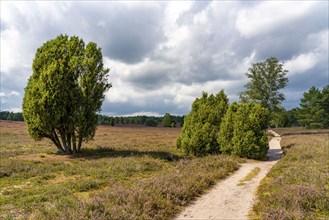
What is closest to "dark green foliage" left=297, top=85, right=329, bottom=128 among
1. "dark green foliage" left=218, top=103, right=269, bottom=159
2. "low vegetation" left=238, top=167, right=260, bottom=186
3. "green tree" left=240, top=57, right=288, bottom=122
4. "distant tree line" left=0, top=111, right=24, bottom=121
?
"green tree" left=240, top=57, right=288, bottom=122

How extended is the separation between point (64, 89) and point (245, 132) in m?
17.8

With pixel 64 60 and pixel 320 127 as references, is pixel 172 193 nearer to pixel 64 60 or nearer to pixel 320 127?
pixel 64 60

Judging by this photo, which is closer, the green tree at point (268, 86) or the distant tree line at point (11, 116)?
the green tree at point (268, 86)

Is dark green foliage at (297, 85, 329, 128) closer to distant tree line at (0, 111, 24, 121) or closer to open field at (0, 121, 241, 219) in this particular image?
open field at (0, 121, 241, 219)

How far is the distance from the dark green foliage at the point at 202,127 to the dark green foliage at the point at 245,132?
1074 mm

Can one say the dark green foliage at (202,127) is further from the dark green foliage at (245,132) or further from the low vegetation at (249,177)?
the low vegetation at (249,177)

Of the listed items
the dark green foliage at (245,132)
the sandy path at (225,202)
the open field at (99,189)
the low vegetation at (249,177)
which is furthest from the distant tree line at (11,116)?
the sandy path at (225,202)

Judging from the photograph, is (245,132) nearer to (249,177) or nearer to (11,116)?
(249,177)

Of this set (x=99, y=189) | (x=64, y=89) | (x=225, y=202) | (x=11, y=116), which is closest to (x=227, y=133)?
(x=225, y=202)

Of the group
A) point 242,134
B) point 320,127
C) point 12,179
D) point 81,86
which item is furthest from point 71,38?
point 320,127

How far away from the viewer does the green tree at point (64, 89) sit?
2305 centimetres

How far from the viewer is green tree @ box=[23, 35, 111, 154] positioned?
75.6 ft

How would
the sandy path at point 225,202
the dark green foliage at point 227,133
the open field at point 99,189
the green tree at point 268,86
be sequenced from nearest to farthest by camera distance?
the open field at point 99,189 → the sandy path at point 225,202 → the dark green foliage at point 227,133 → the green tree at point 268,86

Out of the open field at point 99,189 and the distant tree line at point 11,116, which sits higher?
the distant tree line at point 11,116
